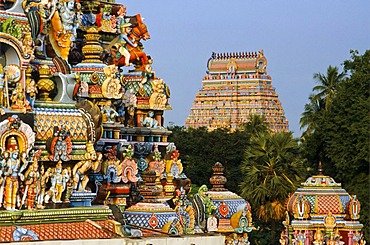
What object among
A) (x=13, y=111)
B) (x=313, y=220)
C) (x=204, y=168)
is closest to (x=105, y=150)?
(x=13, y=111)

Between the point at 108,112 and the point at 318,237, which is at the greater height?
the point at 108,112

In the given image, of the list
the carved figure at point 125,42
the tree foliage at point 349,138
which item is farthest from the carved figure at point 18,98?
the tree foliage at point 349,138

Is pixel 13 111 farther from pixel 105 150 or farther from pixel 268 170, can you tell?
pixel 268 170

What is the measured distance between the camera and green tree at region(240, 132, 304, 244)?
39.4 m

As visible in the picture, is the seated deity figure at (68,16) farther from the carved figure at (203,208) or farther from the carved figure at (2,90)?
the carved figure at (203,208)

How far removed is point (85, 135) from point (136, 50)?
5025 millimetres

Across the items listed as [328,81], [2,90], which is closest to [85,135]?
[2,90]

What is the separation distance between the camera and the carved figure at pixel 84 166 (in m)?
18.9

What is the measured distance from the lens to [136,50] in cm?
2384

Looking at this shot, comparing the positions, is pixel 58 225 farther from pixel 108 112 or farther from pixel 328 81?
pixel 328 81

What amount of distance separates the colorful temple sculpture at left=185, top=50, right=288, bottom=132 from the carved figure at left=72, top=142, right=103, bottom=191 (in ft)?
169

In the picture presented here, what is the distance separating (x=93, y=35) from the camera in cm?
2188

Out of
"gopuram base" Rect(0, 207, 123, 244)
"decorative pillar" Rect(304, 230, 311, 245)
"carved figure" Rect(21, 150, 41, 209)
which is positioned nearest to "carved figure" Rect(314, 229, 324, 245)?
"decorative pillar" Rect(304, 230, 311, 245)

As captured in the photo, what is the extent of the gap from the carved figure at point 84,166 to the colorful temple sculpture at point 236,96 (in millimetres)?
51646
